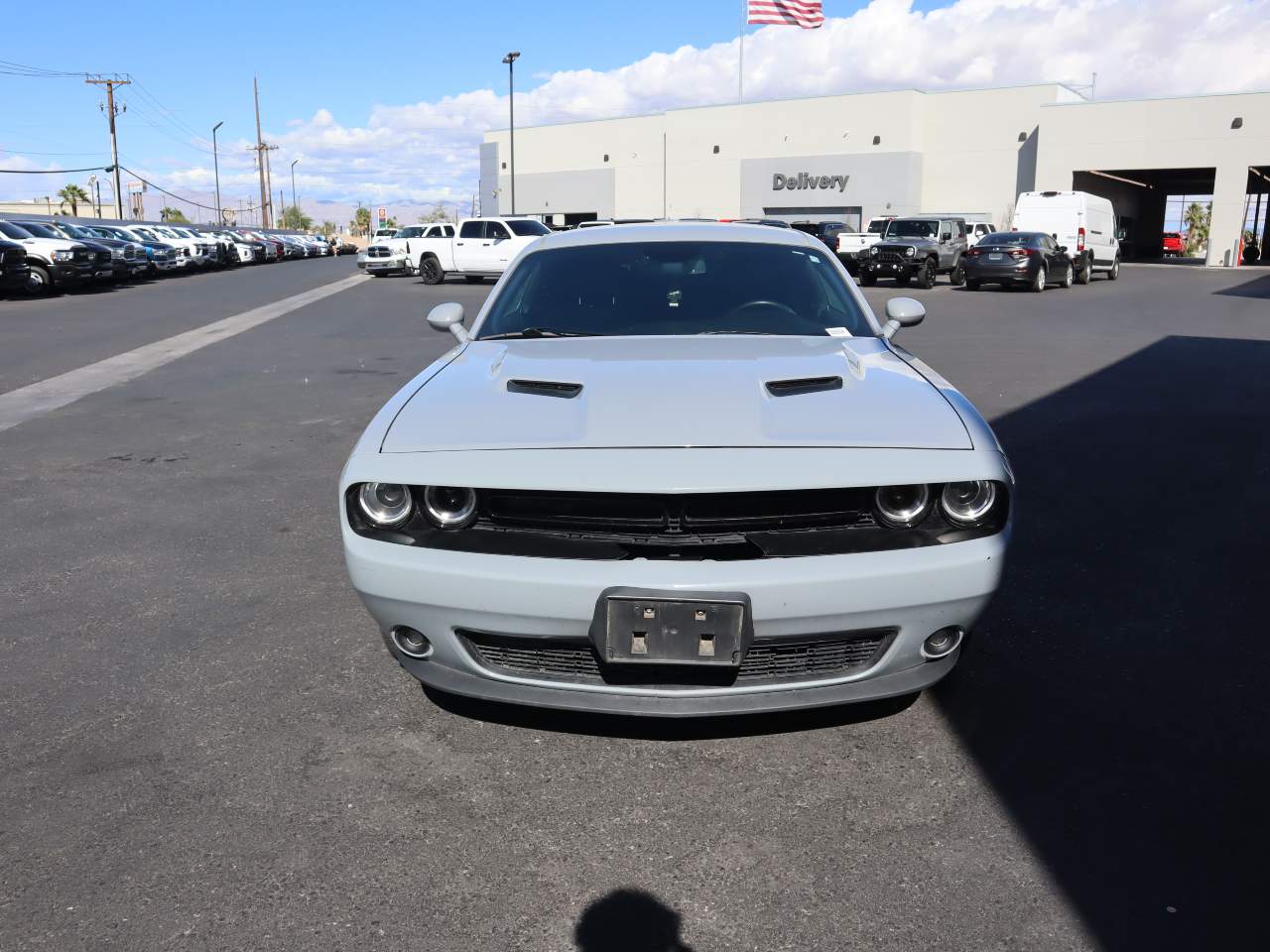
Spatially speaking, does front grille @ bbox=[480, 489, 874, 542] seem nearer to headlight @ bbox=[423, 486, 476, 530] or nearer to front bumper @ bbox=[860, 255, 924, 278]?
headlight @ bbox=[423, 486, 476, 530]

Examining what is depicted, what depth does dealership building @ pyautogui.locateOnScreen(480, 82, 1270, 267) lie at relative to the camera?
1649 inches

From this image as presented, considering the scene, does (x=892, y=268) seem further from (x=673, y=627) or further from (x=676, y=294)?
(x=673, y=627)

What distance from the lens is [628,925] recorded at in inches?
90.4

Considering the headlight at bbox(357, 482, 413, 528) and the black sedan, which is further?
the black sedan

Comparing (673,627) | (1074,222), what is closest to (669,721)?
(673,627)

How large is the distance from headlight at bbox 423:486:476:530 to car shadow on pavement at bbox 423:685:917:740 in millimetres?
613

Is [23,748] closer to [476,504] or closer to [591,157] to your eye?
[476,504]

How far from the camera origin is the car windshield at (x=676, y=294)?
4.15 metres

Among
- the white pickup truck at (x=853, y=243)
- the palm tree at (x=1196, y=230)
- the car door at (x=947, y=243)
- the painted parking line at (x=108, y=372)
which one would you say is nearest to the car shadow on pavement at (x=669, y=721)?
the painted parking line at (x=108, y=372)

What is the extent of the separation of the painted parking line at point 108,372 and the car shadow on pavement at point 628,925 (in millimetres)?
7513

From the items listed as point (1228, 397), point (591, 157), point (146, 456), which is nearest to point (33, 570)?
point (146, 456)

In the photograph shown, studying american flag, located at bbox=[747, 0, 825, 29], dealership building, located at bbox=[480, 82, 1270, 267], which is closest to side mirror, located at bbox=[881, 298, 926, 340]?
american flag, located at bbox=[747, 0, 825, 29]

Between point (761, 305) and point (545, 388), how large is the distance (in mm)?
1314

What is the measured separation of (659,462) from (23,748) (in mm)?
2048
